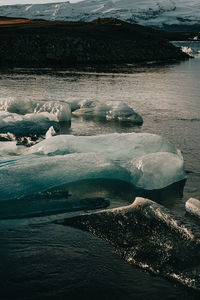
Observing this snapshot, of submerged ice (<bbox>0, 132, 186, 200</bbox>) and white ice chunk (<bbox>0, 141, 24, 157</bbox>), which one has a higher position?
submerged ice (<bbox>0, 132, 186, 200</bbox>)

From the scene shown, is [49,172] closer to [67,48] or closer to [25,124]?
[25,124]

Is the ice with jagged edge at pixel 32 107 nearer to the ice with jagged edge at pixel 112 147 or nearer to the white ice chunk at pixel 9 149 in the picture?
the white ice chunk at pixel 9 149

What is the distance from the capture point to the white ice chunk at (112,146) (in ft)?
25.6

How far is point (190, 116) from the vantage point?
1286 cm

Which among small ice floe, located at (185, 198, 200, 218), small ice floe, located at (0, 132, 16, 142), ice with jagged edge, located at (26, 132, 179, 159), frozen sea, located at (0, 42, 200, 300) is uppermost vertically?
ice with jagged edge, located at (26, 132, 179, 159)

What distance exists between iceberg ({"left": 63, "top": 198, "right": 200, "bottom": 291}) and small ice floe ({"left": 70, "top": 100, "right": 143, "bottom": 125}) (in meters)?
7.18

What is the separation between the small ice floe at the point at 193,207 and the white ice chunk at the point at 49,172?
55.8 inches

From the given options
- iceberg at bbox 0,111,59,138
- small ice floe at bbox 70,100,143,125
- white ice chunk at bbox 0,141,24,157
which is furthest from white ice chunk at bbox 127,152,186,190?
small ice floe at bbox 70,100,143,125

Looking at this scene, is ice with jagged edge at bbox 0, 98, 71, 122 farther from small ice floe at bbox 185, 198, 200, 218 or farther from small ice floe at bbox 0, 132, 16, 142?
small ice floe at bbox 185, 198, 200, 218

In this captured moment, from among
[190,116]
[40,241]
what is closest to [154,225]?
[40,241]

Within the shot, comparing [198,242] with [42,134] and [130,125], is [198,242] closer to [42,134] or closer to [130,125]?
[42,134]

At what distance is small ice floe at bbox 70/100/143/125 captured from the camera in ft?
40.7

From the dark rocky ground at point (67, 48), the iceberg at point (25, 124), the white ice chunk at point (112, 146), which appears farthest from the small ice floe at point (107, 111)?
the dark rocky ground at point (67, 48)

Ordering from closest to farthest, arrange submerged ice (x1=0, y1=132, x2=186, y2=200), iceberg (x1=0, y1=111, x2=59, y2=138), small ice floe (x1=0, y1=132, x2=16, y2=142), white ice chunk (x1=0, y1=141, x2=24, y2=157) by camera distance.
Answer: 1. submerged ice (x1=0, y1=132, x2=186, y2=200)
2. white ice chunk (x1=0, y1=141, x2=24, y2=157)
3. small ice floe (x1=0, y1=132, x2=16, y2=142)
4. iceberg (x1=0, y1=111, x2=59, y2=138)
